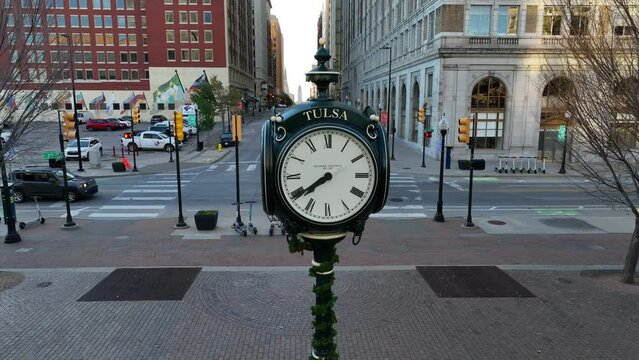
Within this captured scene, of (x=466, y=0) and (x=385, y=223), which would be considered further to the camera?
(x=466, y=0)

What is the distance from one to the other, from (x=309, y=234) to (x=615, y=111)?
854 cm

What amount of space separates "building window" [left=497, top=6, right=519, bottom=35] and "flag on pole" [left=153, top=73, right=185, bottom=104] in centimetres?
5805

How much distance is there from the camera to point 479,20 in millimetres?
35844

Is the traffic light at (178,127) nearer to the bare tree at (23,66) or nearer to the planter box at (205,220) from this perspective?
the planter box at (205,220)

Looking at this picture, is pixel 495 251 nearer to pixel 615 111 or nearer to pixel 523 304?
pixel 523 304

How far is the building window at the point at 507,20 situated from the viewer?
3562 cm

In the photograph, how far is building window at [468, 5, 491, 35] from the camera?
35.7m

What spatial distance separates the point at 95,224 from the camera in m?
17.4

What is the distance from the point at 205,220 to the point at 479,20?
2937 cm

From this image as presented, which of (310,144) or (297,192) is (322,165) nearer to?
(310,144)

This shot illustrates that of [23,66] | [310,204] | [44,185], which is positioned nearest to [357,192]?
[310,204]

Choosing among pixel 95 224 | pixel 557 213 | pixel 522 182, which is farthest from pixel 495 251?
pixel 522 182

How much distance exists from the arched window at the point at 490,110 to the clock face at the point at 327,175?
34.9 m

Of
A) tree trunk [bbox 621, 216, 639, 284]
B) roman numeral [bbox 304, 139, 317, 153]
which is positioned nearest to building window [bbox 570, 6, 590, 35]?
tree trunk [bbox 621, 216, 639, 284]
